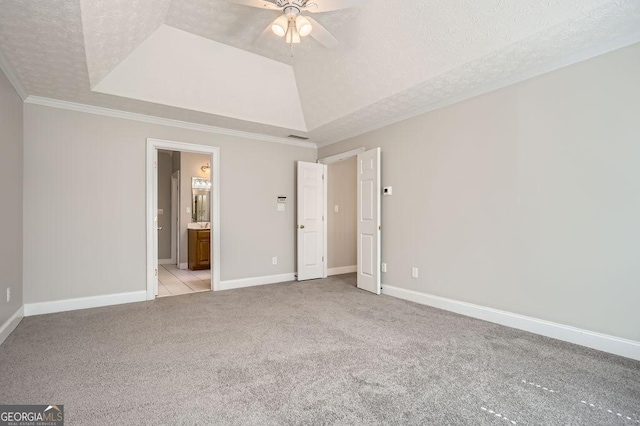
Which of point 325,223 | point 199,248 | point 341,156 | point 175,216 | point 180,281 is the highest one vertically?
point 341,156

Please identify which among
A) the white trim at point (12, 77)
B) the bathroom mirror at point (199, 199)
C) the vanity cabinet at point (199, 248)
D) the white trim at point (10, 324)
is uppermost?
the white trim at point (12, 77)

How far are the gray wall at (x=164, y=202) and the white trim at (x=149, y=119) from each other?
3849 mm

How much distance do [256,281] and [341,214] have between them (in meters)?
2.13

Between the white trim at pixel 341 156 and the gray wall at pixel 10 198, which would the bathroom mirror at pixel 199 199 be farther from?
the gray wall at pixel 10 198

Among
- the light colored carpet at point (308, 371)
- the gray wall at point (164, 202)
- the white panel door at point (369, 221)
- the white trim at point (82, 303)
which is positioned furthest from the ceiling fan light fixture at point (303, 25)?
the gray wall at point (164, 202)

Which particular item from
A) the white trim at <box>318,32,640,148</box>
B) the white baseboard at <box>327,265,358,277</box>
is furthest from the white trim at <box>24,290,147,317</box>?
the white trim at <box>318,32,640,148</box>

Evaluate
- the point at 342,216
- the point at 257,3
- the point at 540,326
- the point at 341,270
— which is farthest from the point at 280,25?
the point at 341,270

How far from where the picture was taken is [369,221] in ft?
15.4

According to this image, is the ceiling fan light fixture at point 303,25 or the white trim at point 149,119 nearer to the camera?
the ceiling fan light fixture at point 303,25

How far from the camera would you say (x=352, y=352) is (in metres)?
2.62

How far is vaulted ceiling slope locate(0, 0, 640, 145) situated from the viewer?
7.82 ft

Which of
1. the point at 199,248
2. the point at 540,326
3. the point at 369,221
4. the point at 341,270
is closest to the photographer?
the point at 540,326

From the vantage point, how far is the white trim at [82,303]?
363 centimetres
